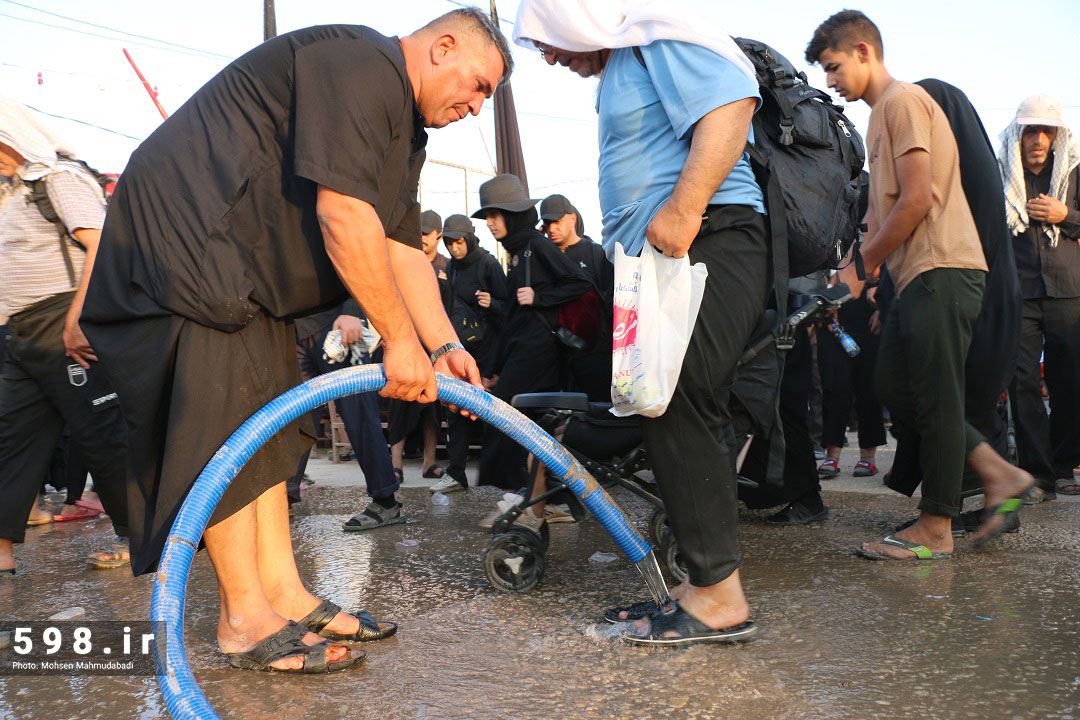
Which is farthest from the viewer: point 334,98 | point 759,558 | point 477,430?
point 477,430

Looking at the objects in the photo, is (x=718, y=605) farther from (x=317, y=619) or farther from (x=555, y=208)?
(x=555, y=208)

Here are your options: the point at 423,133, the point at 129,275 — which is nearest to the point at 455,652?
the point at 129,275

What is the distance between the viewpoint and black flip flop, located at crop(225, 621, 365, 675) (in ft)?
8.43

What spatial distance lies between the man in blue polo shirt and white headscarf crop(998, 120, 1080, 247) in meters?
3.30

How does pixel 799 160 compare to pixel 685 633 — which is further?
pixel 799 160

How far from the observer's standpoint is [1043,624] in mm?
2771

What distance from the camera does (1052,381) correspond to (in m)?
5.42

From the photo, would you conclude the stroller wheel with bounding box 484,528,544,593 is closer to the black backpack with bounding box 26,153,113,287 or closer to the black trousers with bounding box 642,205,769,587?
the black trousers with bounding box 642,205,769,587

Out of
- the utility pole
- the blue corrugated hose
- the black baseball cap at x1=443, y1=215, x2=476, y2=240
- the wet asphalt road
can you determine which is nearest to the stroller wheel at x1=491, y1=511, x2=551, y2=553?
the wet asphalt road

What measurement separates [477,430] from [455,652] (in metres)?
4.86

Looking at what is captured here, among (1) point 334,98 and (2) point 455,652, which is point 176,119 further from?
(2) point 455,652

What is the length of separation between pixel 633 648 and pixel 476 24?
1908mm

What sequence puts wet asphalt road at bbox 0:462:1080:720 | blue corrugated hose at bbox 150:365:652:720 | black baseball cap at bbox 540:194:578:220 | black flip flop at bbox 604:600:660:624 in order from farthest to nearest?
black baseball cap at bbox 540:194:578:220 → black flip flop at bbox 604:600:660:624 → wet asphalt road at bbox 0:462:1080:720 → blue corrugated hose at bbox 150:365:652:720

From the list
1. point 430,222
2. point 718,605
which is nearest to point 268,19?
point 430,222
